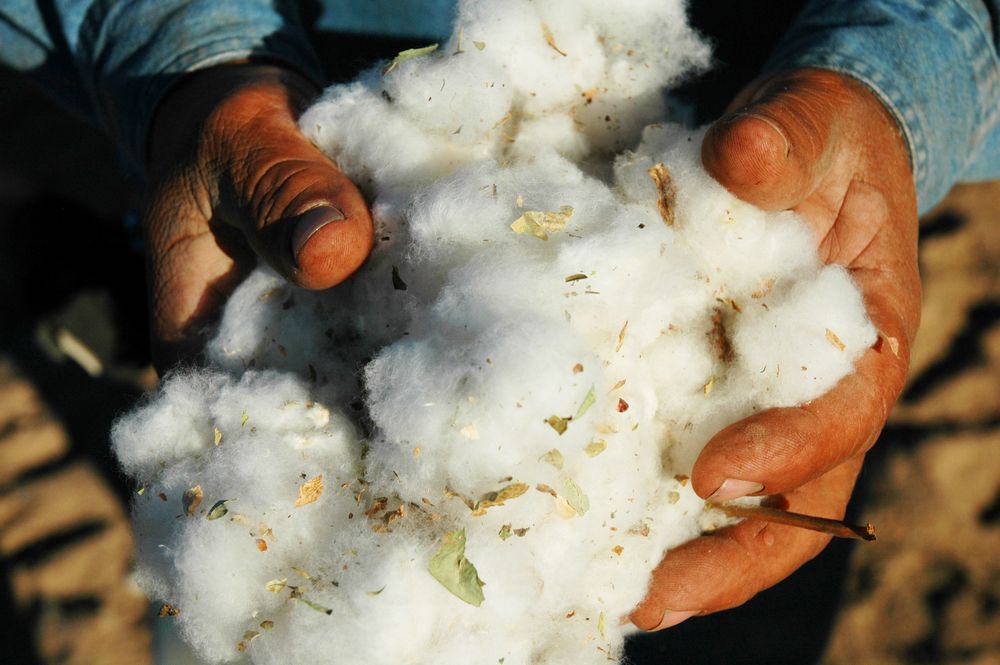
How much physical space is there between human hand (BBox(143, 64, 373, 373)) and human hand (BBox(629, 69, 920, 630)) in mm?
672

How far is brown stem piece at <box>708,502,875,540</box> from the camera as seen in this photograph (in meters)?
1.33

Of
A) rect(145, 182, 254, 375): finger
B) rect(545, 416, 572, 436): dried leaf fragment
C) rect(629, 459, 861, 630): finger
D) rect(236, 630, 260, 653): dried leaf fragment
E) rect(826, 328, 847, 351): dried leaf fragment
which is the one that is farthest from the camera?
rect(145, 182, 254, 375): finger

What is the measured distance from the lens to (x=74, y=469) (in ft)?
11.7

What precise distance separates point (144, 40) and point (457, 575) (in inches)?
58.5

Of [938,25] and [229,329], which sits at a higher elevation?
[938,25]

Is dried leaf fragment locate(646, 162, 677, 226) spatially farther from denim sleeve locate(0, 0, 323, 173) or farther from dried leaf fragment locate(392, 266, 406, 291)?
denim sleeve locate(0, 0, 323, 173)

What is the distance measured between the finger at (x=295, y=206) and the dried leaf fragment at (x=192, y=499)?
0.39m

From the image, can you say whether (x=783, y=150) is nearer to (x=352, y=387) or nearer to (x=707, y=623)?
(x=352, y=387)

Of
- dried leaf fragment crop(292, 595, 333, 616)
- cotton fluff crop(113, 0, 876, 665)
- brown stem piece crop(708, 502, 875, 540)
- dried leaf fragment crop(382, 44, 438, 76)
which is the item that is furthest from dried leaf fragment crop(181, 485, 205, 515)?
brown stem piece crop(708, 502, 875, 540)

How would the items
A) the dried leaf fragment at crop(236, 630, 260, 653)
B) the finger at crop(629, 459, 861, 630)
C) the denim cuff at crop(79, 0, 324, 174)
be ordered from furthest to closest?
the denim cuff at crop(79, 0, 324, 174) < the finger at crop(629, 459, 861, 630) < the dried leaf fragment at crop(236, 630, 260, 653)

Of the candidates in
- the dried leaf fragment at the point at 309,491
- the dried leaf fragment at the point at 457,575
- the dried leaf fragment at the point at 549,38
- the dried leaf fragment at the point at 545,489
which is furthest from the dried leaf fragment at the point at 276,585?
the dried leaf fragment at the point at 549,38

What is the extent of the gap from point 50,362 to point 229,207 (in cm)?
297

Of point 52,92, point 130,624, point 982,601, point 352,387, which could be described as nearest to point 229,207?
point 352,387

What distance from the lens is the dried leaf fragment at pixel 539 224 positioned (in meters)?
1.29
